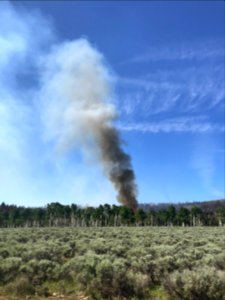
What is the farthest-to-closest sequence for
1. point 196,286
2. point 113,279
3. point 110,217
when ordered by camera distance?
point 110,217, point 113,279, point 196,286

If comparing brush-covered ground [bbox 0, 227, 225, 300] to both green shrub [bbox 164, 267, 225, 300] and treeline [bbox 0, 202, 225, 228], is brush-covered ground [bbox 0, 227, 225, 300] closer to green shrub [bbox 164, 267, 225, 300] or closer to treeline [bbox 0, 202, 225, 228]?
green shrub [bbox 164, 267, 225, 300]

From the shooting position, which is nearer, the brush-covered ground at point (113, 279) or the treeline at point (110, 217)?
the brush-covered ground at point (113, 279)

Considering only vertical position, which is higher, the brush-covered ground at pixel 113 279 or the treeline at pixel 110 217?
the treeline at pixel 110 217

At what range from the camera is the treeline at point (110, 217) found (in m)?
87.9

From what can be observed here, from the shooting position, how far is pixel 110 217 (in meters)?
97.8

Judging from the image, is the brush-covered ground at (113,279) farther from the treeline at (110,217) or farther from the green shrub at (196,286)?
the treeline at (110,217)

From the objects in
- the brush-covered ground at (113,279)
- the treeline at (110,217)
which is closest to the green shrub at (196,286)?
the brush-covered ground at (113,279)

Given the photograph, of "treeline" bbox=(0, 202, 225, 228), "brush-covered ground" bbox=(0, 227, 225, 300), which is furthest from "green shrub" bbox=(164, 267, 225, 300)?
"treeline" bbox=(0, 202, 225, 228)

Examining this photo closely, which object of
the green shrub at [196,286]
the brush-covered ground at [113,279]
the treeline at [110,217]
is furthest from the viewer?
the treeline at [110,217]

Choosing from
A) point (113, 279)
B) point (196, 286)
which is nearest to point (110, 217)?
point (113, 279)

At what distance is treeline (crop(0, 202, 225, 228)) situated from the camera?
87.9 metres

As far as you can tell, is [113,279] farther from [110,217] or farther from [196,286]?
[110,217]

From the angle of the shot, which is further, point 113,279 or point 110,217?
point 110,217

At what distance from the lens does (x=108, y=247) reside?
1869 cm
